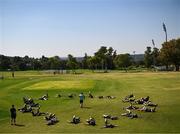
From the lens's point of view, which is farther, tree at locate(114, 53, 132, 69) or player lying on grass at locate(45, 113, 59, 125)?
tree at locate(114, 53, 132, 69)

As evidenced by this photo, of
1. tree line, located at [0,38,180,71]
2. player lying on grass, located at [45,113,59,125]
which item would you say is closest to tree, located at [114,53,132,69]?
tree line, located at [0,38,180,71]

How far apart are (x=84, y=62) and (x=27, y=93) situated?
134084mm

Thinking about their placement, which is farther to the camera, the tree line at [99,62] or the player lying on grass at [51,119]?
the tree line at [99,62]

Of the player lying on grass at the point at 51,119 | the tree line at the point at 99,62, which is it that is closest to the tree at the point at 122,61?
the tree line at the point at 99,62

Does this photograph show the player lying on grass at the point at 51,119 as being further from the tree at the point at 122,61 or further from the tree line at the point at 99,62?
the tree at the point at 122,61

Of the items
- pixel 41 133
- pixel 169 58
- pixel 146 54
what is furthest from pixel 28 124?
pixel 146 54

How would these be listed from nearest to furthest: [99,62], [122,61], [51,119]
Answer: [51,119] → [99,62] → [122,61]

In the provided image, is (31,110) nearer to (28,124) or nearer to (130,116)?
(28,124)

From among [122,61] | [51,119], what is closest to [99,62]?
[122,61]

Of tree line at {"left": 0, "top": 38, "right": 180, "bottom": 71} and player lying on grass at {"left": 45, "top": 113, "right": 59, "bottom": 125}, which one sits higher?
tree line at {"left": 0, "top": 38, "right": 180, "bottom": 71}

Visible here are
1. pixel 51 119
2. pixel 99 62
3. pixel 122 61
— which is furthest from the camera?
pixel 122 61

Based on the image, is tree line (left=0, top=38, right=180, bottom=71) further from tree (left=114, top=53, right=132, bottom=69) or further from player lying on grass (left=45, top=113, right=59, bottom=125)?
player lying on grass (left=45, top=113, right=59, bottom=125)

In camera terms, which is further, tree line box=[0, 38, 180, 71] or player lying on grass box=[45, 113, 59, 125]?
tree line box=[0, 38, 180, 71]

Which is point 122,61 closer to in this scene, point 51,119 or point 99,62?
point 99,62
